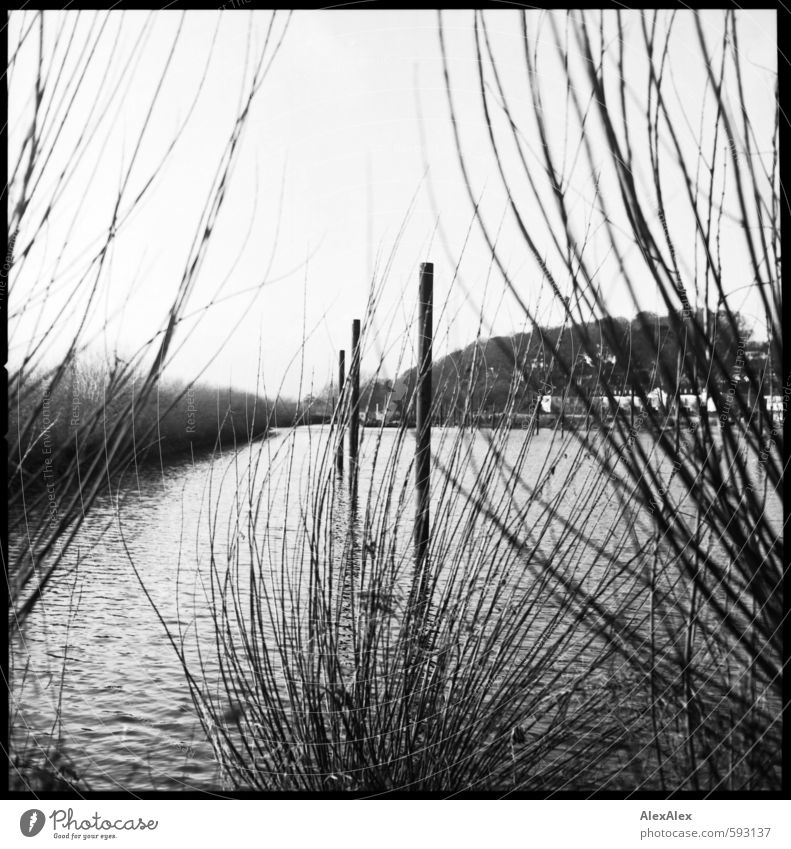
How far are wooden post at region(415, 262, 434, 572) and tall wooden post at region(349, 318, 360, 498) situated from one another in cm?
13

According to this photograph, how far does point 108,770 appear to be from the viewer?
57.8 inches

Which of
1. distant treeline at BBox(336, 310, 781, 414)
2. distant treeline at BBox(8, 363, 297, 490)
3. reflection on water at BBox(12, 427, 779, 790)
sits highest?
distant treeline at BBox(336, 310, 781, 414)

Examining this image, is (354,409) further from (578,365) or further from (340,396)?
(578,365)

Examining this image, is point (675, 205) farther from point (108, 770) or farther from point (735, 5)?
point (108, 770)

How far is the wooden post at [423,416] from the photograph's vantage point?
4.84 ft

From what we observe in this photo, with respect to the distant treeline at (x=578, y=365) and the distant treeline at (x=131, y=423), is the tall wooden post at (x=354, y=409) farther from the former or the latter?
the distant treeline at (x=131, y=423)

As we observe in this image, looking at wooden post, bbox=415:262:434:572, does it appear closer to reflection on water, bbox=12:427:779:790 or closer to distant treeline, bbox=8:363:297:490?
reflection on water, bbox=12:427:779:790

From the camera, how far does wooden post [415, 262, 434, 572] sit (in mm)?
1475

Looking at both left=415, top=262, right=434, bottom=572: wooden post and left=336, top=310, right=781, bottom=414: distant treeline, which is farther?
left=415, top=262, right=434, bottom=572: wooden post

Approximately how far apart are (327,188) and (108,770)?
4.16ft

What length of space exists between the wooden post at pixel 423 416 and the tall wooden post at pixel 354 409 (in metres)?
0.13

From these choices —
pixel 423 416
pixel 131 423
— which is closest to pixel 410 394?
pixel 423 416

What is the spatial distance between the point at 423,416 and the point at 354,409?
172 millimetres
